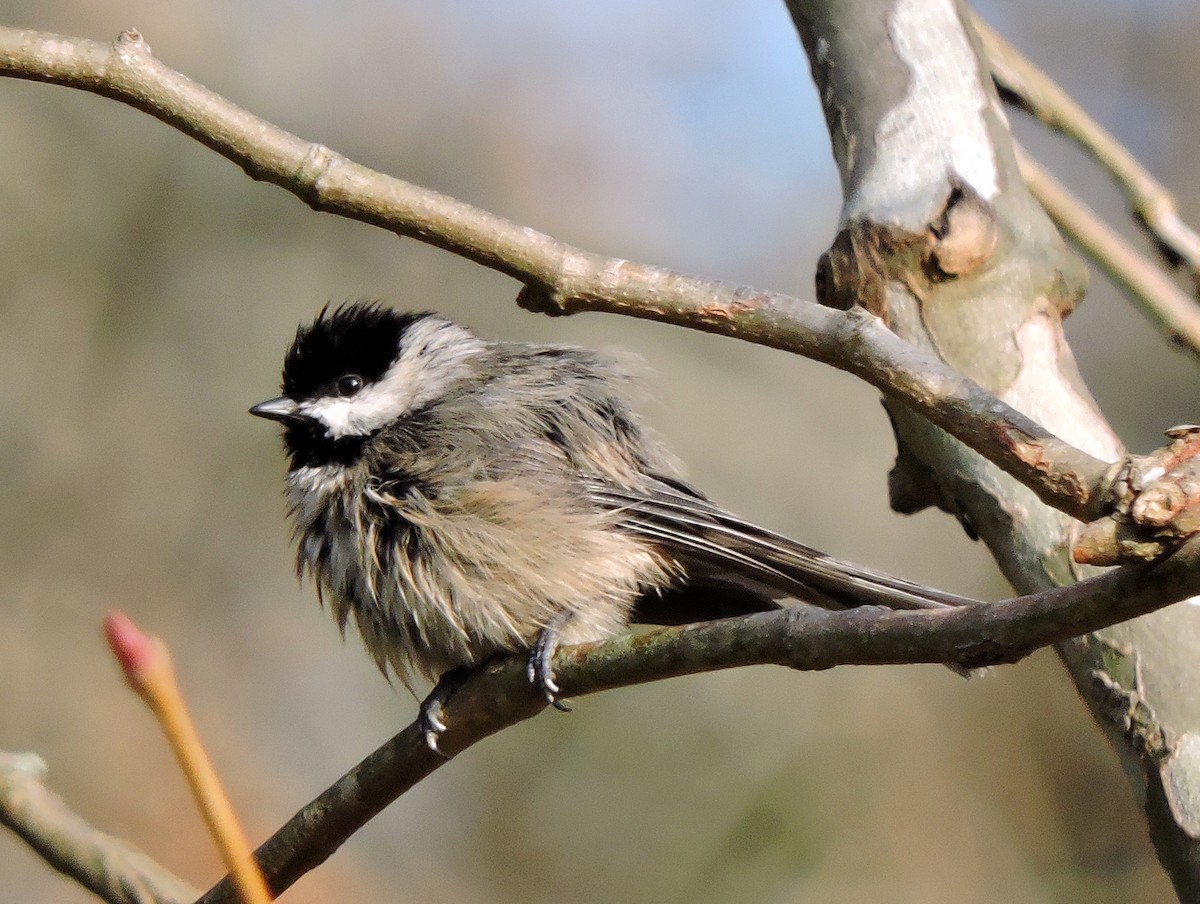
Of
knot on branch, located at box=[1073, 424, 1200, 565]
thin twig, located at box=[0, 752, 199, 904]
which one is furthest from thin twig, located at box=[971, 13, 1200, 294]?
thin twig, located at box=[0, 752, 199, 904]

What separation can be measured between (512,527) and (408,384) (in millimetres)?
766

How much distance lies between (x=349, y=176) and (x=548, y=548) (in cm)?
134

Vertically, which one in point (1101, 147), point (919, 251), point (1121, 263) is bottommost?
point (919, 251)

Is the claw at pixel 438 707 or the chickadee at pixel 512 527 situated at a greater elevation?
the chickadee at pixel 512 527

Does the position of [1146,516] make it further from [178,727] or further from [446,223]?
[446,223]

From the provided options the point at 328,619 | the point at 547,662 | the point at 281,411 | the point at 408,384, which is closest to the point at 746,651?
the point at 547,662

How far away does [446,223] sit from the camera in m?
2.29

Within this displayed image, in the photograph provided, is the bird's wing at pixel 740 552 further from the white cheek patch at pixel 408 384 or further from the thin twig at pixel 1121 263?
the thin twig at pixel 1121 263

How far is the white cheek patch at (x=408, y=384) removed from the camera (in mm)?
3773

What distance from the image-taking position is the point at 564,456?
353 centimetres

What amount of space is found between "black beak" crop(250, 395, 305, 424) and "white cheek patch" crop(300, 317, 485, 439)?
0.08 ft

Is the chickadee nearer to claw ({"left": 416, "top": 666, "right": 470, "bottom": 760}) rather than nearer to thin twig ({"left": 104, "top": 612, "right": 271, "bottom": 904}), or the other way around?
claw ({"left": 416, "top": 666, "right": 470, "bottom": 760})

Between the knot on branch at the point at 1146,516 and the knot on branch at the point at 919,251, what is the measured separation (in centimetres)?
122

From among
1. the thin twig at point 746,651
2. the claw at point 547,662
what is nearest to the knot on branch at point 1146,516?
the thin twig at point 746,651
